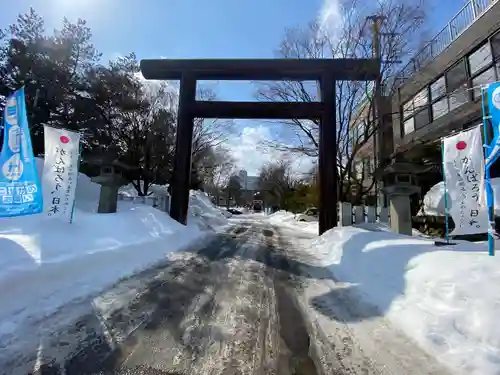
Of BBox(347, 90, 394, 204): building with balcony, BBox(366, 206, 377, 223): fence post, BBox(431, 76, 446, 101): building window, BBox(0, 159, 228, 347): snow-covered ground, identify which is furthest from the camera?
BBox(431, 76, 446, 101): building window

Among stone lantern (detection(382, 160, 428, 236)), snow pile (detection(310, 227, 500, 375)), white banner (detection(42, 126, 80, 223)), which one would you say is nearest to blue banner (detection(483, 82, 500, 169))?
snow pile (detection(310, 227, 500, 375))

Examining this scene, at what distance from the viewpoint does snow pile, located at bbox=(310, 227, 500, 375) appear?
257 centimetres

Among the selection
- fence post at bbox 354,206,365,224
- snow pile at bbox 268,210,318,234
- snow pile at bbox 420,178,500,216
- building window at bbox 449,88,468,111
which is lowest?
snow pile at bbox 268,210,318,234

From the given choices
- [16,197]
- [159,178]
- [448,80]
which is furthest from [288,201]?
[16,197]

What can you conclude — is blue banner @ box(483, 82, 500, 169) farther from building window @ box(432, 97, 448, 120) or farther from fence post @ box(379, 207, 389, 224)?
building window @ box(432, 97, 448, 120)

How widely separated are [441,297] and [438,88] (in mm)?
13893

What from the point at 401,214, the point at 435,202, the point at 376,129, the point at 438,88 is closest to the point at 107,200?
the point at 401,214

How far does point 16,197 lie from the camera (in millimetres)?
5477

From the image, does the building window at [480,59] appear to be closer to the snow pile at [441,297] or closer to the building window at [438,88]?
the building window at [438,88]

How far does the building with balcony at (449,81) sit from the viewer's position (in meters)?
10.7

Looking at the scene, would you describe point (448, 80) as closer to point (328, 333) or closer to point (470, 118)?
point (470, 118)

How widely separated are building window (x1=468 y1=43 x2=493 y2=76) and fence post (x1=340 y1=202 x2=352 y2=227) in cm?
713

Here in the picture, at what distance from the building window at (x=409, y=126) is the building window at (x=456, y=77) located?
292 cm

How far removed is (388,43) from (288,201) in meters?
27.5
